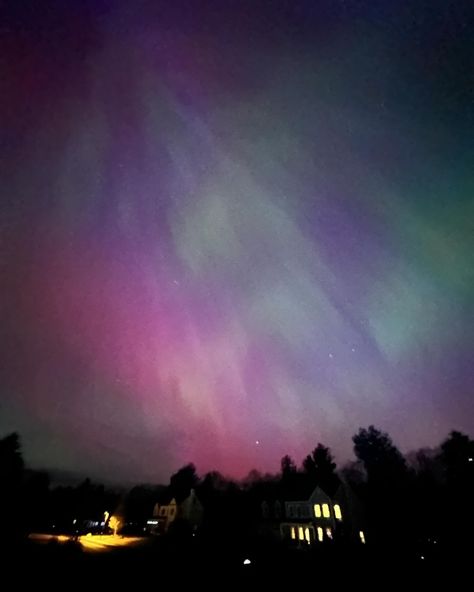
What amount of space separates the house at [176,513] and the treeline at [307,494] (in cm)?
217

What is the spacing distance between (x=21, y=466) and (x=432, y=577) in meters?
73.9

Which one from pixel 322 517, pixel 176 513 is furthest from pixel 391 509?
pixel 176 513

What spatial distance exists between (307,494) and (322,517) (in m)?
4.37

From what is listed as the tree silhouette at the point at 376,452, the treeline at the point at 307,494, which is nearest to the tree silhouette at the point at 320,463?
the treeline at the point at 307,494

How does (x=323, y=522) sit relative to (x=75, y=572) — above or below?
above

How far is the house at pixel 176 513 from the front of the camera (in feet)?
221

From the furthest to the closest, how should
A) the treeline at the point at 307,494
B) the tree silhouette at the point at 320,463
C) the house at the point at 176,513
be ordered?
1. the tree silhouette at the point at 320,463
2. the house at the point at 176,513
3. the treeline at the point at 307,494

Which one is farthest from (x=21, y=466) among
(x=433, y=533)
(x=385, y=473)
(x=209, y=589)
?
(x=385, y=473)

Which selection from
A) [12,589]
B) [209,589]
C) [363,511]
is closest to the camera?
[12,589]

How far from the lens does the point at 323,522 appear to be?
50312 millimetres

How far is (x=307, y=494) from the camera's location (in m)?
54.8

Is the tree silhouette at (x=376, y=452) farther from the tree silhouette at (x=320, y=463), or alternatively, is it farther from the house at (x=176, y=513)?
the house at (x=176, y=513)

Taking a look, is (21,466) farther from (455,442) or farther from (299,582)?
(455,442)

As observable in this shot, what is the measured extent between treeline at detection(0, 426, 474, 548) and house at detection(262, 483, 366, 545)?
1852 mm
